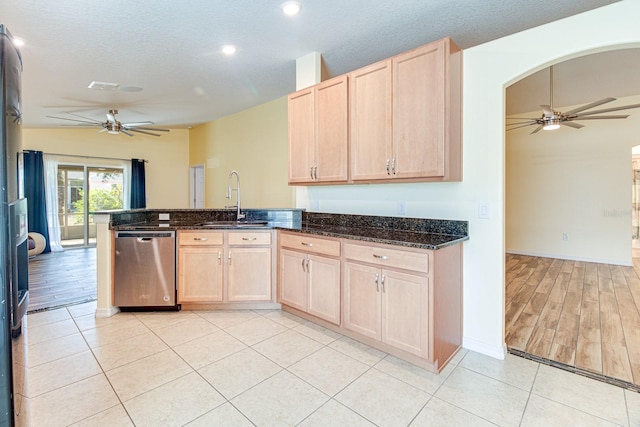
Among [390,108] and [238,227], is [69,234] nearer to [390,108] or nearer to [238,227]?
[238,227]

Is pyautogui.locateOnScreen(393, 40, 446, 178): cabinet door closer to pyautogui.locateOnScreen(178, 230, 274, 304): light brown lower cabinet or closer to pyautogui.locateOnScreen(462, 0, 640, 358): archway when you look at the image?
pyautogui.locateOnScreen(462, 0, 640, 358): archway

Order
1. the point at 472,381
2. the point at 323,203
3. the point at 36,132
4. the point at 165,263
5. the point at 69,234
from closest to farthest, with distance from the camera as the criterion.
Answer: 1. the point at 472,381
2. the point at 165,263
3. the point at 323,203
4. the point at 36,132
5. the point at 69,234

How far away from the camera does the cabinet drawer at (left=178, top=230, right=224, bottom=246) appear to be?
312 centimetres

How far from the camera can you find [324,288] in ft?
8.86

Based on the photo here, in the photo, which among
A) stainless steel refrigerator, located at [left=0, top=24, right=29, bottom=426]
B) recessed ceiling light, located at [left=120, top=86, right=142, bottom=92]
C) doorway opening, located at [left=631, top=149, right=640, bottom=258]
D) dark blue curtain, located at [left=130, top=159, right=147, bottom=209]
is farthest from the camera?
dark blue curtain, located at [left=130, top=159, right=147, bottom=209]

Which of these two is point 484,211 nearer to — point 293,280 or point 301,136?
point 293,280

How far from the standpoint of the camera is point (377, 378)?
204cm

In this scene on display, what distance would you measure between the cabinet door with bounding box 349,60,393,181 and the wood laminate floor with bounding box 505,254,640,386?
1822 millimetres

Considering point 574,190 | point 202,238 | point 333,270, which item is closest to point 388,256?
point 333,270

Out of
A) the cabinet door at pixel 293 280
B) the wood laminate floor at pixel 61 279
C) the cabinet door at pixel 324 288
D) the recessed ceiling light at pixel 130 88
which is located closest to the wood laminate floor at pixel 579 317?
the cabinet door at pixel 324 288

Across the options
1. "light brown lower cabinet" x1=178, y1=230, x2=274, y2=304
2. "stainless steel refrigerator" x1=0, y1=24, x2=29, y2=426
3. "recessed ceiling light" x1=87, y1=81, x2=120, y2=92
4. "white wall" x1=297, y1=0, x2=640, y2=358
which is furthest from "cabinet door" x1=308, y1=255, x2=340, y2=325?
"recessed ceiling light" x1=87, y1=81, x2=120, y2=92

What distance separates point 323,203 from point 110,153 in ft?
19.9

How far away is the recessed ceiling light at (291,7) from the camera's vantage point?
7.81 feet

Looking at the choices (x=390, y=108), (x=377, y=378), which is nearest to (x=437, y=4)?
(x=390, y=108)
